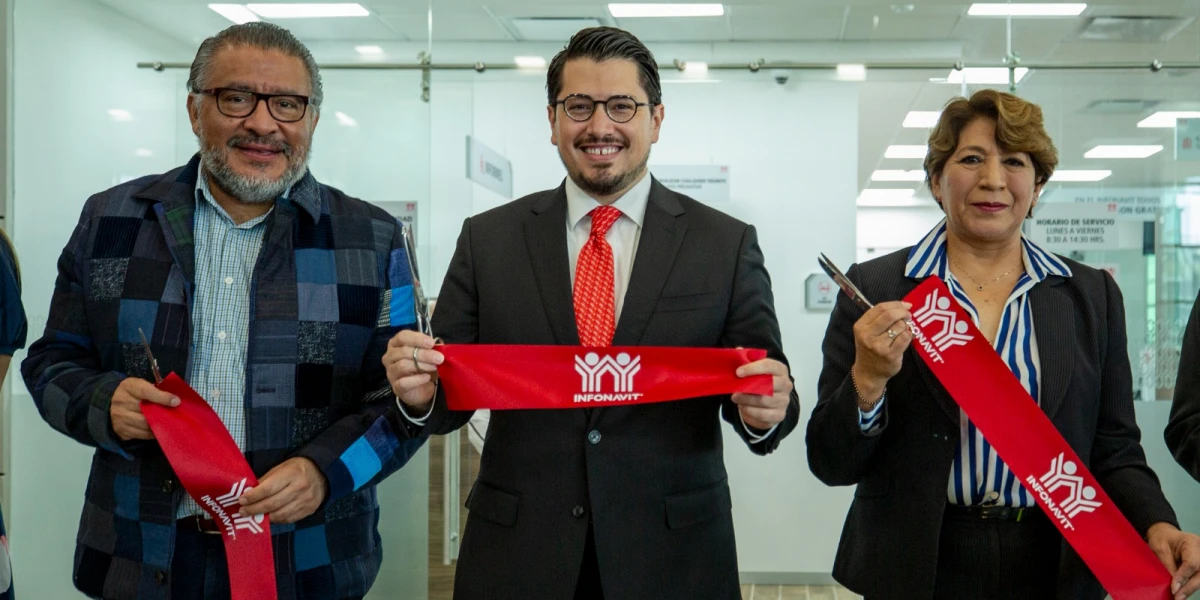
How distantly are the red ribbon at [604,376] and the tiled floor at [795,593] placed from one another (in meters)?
4.24

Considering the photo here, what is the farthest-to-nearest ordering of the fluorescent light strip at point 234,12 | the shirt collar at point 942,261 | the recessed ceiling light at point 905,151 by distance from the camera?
the recessed ceiling light at point 905,151
the fluorescent light strip at point 234,12
the shirt collar at point 942,261

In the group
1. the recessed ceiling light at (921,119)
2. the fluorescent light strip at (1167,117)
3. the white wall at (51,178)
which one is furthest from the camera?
the recessed ceiling light at (921,119)

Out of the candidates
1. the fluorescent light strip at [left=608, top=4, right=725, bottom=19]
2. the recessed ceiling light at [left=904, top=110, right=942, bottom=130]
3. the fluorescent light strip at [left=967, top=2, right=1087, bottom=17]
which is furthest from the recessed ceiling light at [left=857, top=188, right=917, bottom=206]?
the fluorescent light strip at [left=608, top=4, right=725, bottom=19]

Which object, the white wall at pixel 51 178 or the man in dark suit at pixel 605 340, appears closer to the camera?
the man in dark suit at pixel 605 340

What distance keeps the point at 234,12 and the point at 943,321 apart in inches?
143

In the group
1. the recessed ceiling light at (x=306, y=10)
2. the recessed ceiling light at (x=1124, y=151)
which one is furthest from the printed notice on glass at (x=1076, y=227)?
the recessed ceiling light at (x=306, y=10)

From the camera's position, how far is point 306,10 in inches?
183

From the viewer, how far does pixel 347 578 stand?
2295 mm

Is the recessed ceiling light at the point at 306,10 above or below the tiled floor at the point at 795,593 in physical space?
above

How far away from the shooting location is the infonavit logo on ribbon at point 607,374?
197cm

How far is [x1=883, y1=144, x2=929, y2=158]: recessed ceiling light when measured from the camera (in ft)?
18.2

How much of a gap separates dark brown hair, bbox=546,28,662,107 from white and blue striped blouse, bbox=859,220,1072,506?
707mm

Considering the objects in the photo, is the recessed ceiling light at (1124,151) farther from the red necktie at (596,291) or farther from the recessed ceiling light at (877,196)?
the red necktie at (596,291)

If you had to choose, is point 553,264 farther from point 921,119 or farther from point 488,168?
point 921,119
